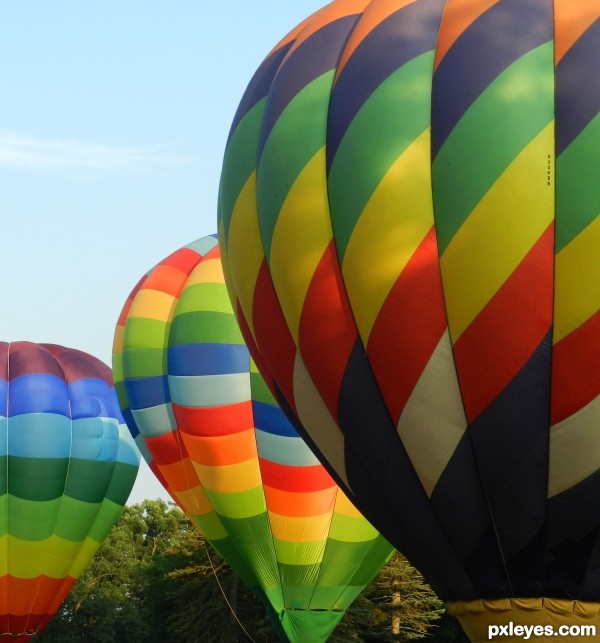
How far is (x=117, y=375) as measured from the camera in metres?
14.5

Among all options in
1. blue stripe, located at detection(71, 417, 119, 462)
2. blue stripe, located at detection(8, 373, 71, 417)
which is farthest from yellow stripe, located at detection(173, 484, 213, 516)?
blue stripe, located at detection(8, 373, 71, 417)

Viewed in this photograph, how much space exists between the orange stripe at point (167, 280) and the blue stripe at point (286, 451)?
2.26 meters

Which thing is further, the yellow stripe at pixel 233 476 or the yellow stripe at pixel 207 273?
the yellow stripe at pixel 207 273

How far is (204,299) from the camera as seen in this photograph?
42.6 ft

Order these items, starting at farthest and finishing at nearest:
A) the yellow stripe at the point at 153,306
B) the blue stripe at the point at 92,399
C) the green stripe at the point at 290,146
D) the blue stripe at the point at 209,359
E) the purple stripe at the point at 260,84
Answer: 1. the blue stripe at the point at 92,399
2. the yellow stripe at the point at 153,306
3. the blue stripe at the point at 209,359
4. the purple stripe at the point at 260,84
5. the green stripe at the point at 290,146

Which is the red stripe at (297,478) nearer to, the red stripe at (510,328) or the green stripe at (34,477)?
the green stripe at (34,477)

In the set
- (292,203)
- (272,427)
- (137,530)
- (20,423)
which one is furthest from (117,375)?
(137,530)

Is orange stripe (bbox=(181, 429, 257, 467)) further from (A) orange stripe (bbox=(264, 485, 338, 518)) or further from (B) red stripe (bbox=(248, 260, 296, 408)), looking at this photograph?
(B) red stripe (bbox=(248, 260, 296, 408))

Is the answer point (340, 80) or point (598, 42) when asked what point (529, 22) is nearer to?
point (598, 42)

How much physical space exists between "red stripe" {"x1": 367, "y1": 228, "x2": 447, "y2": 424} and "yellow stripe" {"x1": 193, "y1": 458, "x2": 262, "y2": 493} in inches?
198

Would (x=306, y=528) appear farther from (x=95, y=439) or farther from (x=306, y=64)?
(x=306, y=64)

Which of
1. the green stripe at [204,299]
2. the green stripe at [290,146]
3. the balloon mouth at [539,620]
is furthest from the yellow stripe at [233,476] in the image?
the balloon mouth at [539,620]

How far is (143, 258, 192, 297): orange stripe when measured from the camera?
13898 mm

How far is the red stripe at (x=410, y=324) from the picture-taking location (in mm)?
7238
